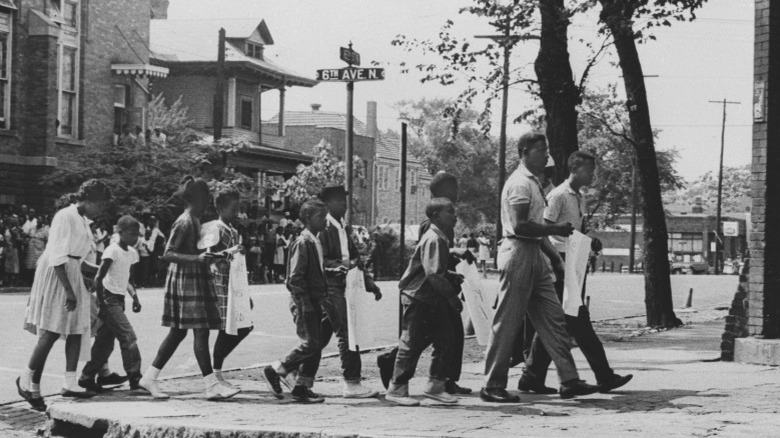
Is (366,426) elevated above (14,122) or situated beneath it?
situated beneath

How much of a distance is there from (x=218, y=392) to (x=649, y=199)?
11.0 m

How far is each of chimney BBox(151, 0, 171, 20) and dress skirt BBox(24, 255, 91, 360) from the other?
4951cm

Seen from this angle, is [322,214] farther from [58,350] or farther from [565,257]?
[58,350]

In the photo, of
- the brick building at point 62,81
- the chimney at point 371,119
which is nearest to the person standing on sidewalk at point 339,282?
the brick building at point 62,81

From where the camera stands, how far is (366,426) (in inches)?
305

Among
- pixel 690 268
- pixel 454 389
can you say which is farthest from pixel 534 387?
pixel 690 268

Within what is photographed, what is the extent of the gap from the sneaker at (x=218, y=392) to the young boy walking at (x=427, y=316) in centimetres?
122

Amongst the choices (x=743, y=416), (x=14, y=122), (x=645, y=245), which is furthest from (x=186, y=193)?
(x=14, y=122)

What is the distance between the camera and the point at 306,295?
927 cm

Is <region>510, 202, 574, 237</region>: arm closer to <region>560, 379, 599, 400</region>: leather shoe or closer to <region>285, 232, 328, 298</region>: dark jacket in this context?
<region>560, 379, 599, 400</region>: leather shoe

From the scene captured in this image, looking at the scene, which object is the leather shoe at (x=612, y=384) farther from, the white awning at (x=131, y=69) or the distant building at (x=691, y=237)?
the distant building at (x=691, y=237)

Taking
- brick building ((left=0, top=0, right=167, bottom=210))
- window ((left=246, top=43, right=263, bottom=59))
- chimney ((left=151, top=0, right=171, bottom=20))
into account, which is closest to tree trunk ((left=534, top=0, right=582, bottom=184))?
brick building ((left=0, top=0, right=167, bottom=210))

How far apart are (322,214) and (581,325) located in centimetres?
220

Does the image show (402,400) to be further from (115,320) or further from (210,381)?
(115,320)
